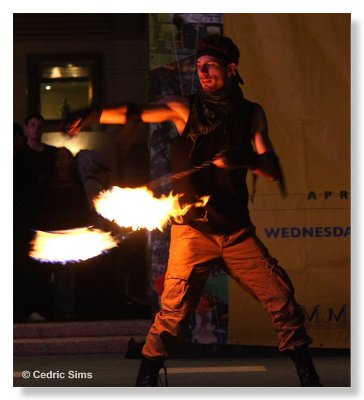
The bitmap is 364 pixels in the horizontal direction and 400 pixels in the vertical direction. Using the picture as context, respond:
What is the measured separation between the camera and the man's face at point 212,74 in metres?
8.46

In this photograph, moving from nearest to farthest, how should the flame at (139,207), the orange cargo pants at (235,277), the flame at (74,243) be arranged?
1. the orange cargo pants at (235,277)
2. the flame at (139,207)
3. the flame at (74,243)

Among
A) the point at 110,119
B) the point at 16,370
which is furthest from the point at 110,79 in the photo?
the point at 16,370

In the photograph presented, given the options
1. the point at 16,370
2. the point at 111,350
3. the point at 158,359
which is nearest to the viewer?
the point at 158,359

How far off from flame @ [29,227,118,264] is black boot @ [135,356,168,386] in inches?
29.5

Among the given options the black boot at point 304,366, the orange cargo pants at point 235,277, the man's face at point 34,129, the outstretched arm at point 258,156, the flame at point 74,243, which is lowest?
the black boot at point 304,366

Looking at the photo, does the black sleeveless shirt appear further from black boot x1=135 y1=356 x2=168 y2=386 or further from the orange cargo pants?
black boot x1=135 y1=356 x2=168 y2=386

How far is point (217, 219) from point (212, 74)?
911 mm

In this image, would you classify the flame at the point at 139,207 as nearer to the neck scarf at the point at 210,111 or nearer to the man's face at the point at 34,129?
the neck scarf at the point at 210,111

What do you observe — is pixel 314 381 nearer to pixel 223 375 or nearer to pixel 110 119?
pixel 223 375

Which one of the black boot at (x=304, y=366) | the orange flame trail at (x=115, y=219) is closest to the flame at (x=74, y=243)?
the orange flame trail at (x=115, y=219)

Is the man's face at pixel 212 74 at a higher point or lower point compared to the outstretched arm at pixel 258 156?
higher

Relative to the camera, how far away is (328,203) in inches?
362

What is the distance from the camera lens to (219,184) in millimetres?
8375
